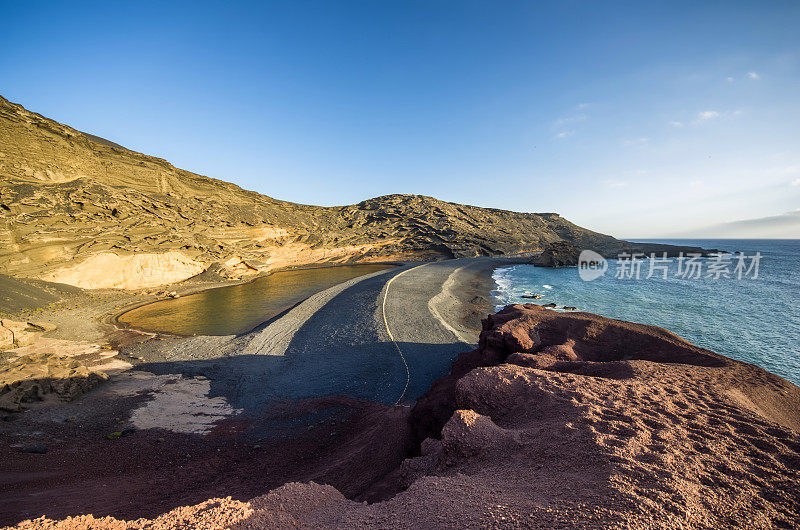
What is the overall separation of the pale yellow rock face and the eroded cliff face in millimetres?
78

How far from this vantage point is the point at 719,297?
78.1 feet

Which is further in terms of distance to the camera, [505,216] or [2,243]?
[505,216]

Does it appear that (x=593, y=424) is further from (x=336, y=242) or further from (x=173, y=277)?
(x=336, y=242)

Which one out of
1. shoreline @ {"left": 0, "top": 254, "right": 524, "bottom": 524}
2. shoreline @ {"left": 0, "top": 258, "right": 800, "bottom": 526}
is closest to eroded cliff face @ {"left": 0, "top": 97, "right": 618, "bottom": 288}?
shoreline @ {"left": 0, "top": 254, "right": 524, "bottom": 524}

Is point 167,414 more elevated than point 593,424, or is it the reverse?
point 593,424

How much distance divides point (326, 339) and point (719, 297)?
3291cm

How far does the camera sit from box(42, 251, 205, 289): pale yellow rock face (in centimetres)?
2030

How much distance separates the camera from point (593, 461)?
2.58m

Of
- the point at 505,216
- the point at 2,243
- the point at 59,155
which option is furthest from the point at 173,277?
the point at 505,216

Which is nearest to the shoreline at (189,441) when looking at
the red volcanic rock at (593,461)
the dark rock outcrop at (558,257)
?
the red volcanic rock at (593,461)

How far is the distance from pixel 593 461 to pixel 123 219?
34.1 meters

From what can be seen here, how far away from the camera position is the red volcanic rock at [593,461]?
2.06m

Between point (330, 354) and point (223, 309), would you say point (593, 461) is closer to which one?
point (330, 354)

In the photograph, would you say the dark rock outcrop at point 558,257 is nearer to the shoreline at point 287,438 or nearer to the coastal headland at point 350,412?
the coastal headland at point 350,412
